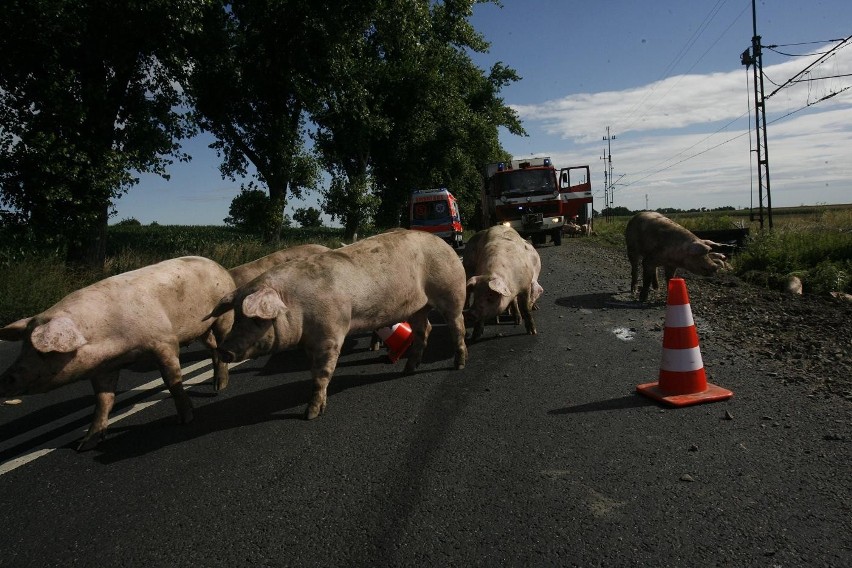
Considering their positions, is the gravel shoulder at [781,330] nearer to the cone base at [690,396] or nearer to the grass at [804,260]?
the cone base at [690,396]

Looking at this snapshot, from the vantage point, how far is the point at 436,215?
26.2m

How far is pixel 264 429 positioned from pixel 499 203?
65.0 feet

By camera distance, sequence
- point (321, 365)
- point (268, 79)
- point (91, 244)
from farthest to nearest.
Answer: point (268, 79) → point (91, 244) → point (321, 365)

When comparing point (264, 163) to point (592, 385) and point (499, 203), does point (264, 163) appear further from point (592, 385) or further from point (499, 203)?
point (592, 385)

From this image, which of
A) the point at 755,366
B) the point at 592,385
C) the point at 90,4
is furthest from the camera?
the point at 90,4

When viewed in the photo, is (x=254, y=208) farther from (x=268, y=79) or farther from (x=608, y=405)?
(x=608, y=405)

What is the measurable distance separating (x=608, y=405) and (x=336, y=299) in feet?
7.19

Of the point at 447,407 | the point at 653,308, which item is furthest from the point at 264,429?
the point at 653,308

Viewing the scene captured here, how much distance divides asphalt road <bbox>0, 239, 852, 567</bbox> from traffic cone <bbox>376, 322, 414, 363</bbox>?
31.1 inches

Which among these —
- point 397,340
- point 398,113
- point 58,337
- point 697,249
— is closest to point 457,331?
point 397,340

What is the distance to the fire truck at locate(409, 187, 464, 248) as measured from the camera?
2595 cm

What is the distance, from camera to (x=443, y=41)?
104ft

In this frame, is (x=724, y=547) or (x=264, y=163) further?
(x=264, y=163)

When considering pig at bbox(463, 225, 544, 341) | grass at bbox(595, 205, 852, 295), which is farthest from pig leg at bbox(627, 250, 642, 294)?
grass at bbox(595, 205, 852, 295)
